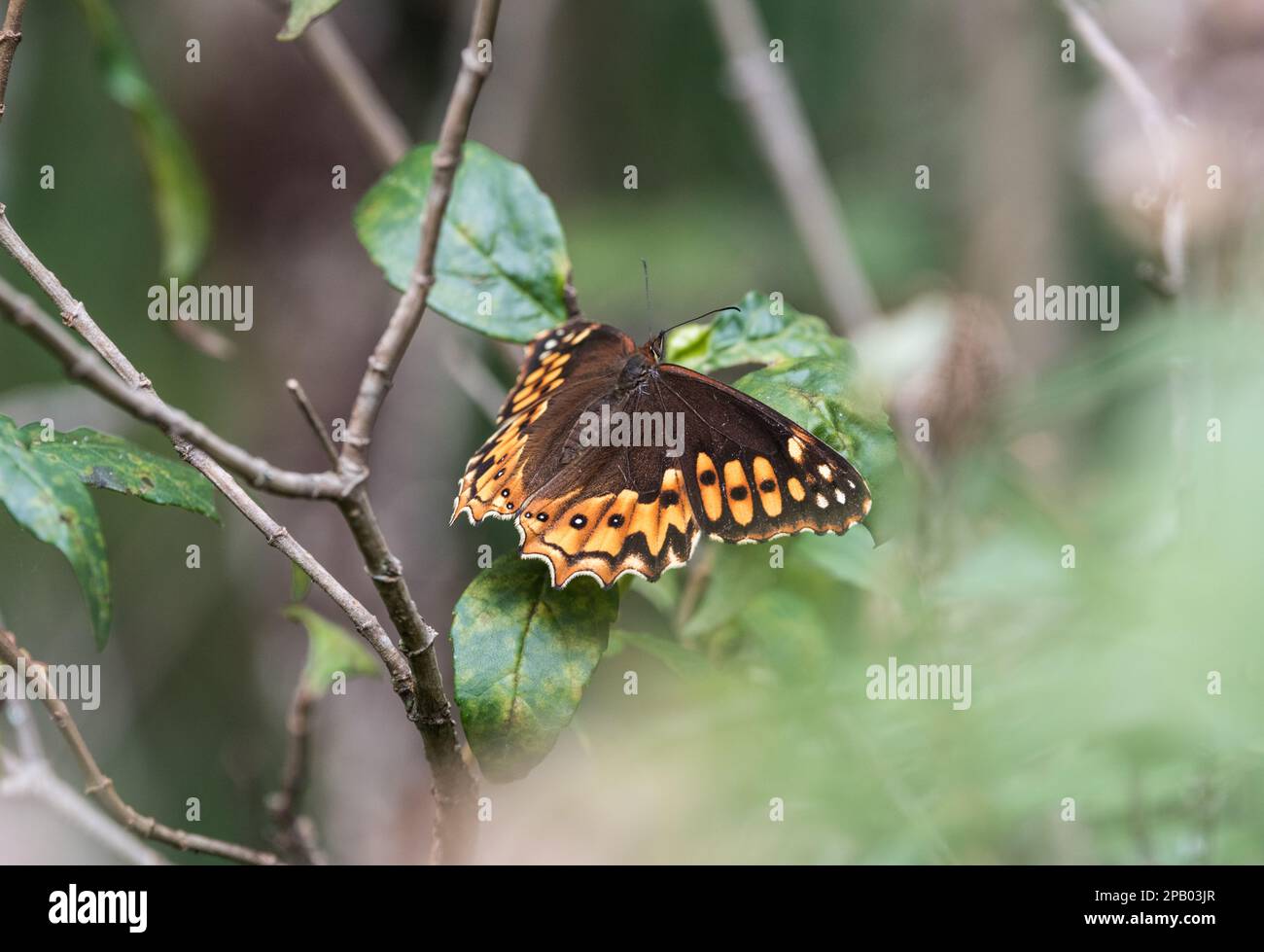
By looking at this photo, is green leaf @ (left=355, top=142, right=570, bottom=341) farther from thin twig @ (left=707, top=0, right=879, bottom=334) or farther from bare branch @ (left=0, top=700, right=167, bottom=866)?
thin twig @ (left=707, top=0, right=879, bottom=334)

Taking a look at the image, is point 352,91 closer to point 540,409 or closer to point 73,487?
point 540,409

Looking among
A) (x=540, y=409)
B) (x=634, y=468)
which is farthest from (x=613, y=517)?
(x=540, y=409)

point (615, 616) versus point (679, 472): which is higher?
point (679, 472)

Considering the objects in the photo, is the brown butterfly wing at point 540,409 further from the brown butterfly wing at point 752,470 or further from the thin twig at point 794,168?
the thin twig at point 794,168

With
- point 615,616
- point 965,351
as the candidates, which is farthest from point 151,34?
point 615,616

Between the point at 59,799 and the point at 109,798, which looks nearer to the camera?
the point at 109,798
